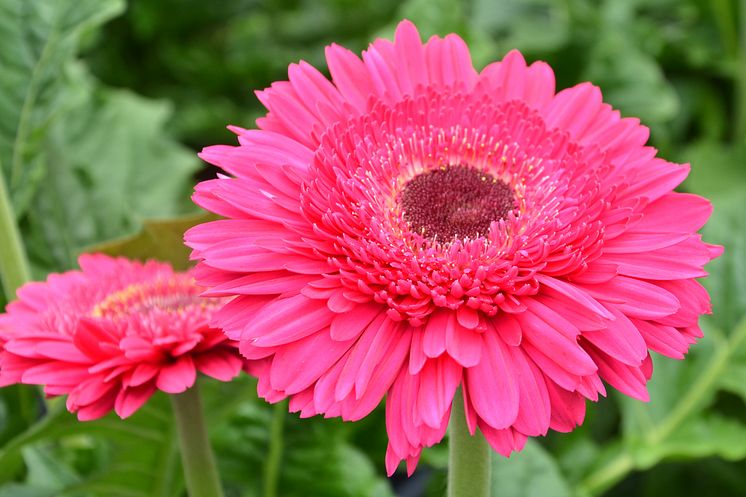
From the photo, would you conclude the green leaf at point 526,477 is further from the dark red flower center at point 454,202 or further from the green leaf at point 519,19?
the green leaf at point 519,19

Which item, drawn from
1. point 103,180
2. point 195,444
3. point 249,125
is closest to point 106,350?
point 195,444

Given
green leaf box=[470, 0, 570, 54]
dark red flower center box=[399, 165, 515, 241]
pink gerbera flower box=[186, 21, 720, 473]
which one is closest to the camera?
pink gerbera flower box=[186, 21, 720, 473]

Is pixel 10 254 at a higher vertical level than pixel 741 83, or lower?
lower

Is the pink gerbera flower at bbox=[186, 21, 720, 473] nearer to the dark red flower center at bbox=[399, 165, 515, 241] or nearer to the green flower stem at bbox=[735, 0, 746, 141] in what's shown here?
the dark red flower center at bbox=[399, 165, 515, 241]

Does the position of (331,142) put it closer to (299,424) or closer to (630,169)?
(630,169)

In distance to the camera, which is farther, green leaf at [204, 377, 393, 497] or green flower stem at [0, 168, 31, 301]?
green leaf at [204, 377, 393, 497]

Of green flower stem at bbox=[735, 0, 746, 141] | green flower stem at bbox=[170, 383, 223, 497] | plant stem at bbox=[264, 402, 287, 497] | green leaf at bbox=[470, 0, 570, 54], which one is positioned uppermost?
green leaf at bbox=[470, 0, 570, 54]

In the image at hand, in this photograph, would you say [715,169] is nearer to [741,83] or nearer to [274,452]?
[741,83]

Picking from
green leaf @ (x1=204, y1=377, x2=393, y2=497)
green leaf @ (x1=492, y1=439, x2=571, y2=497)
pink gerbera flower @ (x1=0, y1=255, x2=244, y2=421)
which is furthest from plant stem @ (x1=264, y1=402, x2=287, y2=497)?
pink gerbera flower @ (x1=0, y1=255, x2=244, y2=421)
